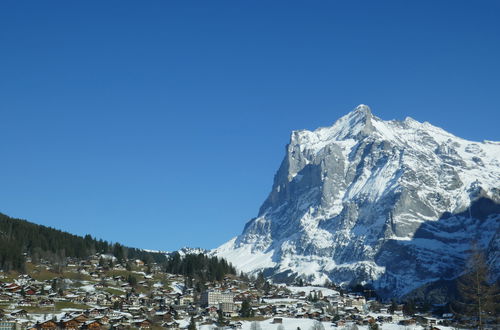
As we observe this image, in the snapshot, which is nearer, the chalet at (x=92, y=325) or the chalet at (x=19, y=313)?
the chalet at (x=92, y=325)

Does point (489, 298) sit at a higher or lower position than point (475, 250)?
lower

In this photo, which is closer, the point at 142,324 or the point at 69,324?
the point at 69,324

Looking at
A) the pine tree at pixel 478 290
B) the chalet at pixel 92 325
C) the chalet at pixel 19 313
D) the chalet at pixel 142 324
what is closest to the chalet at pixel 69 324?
the chalet at pixel 92 325

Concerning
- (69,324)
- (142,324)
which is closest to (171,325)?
(142,324)

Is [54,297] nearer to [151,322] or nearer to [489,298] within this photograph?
[151,322]

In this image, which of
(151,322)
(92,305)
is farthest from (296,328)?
(92,305)

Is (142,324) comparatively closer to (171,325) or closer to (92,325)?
(171,325)

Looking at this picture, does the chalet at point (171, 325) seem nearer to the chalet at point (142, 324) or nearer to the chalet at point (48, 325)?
the chalet at point (142, 324)

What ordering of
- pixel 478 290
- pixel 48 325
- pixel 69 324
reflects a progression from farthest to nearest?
pixel 69 324, pixel 48 325, pixel 478 290

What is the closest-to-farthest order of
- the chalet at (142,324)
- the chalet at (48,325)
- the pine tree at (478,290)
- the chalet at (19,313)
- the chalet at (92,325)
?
the pine tree at (478,290)
the chalet at (48,325)
the chalet at (92,325)
the chalet at (19,313)
the chalet at (142,324)

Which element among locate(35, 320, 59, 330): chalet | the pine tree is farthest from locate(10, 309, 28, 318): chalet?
the pine tree

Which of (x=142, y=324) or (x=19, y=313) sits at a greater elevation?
(x=19, y=313)

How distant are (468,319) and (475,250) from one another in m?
5.47

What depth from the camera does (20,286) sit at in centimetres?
19575
